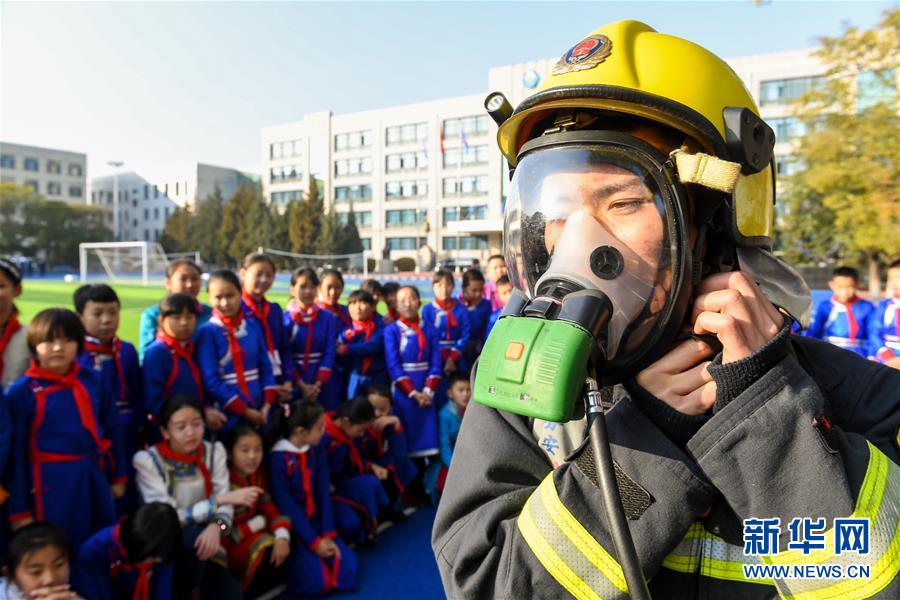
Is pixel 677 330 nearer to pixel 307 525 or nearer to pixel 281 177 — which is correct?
pixel 307 525

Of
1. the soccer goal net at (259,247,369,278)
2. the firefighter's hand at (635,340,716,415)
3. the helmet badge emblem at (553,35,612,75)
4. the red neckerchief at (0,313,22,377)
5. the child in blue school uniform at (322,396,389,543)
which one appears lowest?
the child in blue school uniform at (322,396,389,543)

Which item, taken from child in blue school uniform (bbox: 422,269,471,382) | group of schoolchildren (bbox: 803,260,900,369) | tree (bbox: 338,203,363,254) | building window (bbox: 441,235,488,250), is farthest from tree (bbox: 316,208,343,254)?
group of schoolchildren (bbox: 803,260,900,369)

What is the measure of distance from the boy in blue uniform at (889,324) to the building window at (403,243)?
157ft

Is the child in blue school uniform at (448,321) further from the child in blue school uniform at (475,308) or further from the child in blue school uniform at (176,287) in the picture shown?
the child in blue school uniform at (176,287)

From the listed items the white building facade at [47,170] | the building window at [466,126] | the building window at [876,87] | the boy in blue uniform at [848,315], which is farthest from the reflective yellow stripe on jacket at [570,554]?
the white building facade at [47,170]

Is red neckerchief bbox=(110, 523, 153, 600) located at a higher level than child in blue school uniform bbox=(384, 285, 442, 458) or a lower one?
lower

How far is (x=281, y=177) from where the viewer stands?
197ft

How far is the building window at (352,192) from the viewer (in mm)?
56125

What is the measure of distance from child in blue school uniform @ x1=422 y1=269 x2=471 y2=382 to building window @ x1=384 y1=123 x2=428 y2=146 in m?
47.6

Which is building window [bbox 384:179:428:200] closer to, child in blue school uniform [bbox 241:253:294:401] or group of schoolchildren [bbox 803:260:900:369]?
group of schoolchildren [bbox 803:260:900:369]

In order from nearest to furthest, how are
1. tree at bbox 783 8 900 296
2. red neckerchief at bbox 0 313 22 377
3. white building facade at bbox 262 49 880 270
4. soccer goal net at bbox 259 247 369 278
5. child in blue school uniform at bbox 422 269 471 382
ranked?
red neckerchief at bbox 0 313 22 377 < child in blue school uniform at bbox 422 269 471 382 < tree at bbox 783 8 900 296 < soccer goal net at bbox 259 247 369 278 < white building facade at bbox 262 49 880 270

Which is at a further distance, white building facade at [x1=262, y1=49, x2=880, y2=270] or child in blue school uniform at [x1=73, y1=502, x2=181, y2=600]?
white building facade at [x1=262, y1=49, x2=880, y2=270]

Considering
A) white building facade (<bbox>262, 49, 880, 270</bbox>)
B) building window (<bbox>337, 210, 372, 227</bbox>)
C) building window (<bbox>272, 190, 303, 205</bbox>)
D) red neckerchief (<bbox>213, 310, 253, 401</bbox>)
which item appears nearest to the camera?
red neckerchief (<bbox>213, 310, 253, 401</bbox>)

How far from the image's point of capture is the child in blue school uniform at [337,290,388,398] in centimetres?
590
